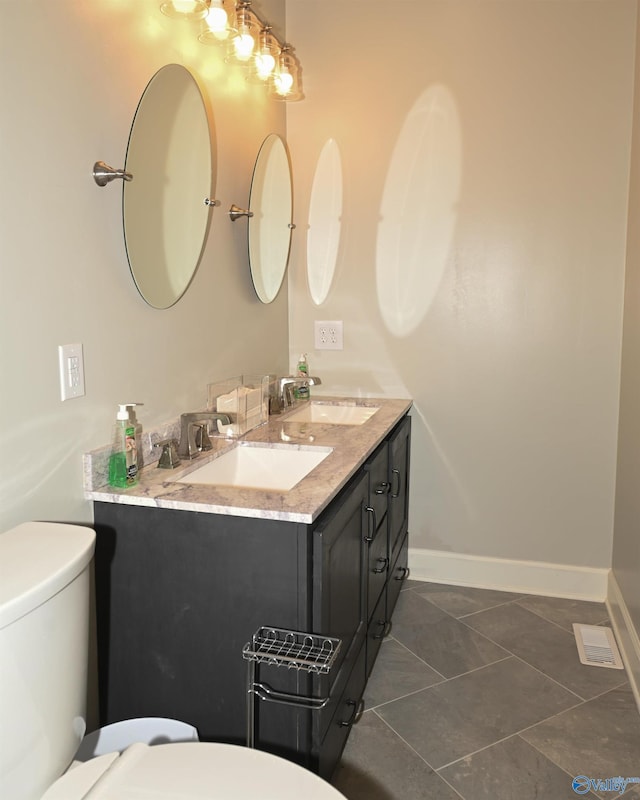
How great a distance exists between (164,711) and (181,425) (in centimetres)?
74

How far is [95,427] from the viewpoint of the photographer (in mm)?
1511

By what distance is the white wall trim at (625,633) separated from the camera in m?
2.09

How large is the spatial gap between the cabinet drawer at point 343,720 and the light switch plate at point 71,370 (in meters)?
0.98

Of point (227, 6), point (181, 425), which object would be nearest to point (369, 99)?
point (227, 6)

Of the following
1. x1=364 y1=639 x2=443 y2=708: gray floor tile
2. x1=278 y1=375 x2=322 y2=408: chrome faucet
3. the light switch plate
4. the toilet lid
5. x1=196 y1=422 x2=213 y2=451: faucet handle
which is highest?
the light switch plate

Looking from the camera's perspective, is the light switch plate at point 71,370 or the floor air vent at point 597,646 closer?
the light switch plate at point 71,370

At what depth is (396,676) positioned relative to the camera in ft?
7.07

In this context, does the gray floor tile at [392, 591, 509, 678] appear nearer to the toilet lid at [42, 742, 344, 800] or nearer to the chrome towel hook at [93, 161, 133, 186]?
the toilet lid at [42, 742, 344, 800]

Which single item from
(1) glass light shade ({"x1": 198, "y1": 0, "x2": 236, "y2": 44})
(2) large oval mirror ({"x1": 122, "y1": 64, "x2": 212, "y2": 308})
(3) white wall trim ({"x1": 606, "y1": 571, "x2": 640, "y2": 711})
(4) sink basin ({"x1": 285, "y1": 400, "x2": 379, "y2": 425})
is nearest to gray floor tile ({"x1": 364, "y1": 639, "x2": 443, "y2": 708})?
(3) white wall trim ({"x1": 606, "y1": 571, "x2": 640, "y2": 711})

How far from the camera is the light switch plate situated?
54.1 inches

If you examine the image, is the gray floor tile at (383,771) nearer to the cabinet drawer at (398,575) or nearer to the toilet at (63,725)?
the cabinet drawer at (398,575)

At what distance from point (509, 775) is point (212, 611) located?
959mm

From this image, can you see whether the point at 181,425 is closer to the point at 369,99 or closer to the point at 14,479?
the point at 14,479

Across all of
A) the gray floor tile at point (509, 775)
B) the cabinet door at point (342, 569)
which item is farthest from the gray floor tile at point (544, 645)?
the cabinet door at point (342, 569)
